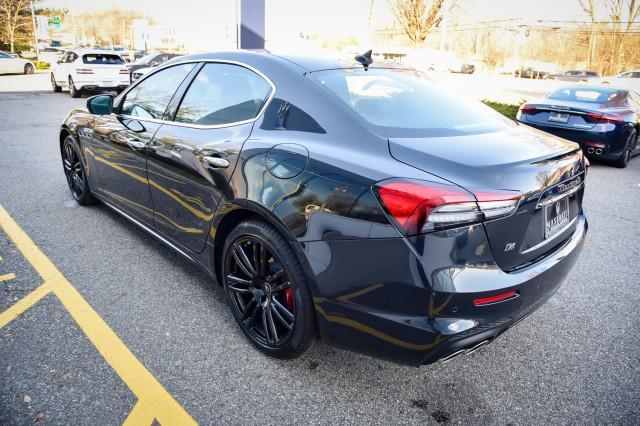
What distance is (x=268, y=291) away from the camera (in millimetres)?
2328

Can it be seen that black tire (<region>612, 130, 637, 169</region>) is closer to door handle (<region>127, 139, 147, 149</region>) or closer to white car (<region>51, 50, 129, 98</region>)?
door handle (<region>127, 139, 147, 149</region>)

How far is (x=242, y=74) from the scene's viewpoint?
2672 mm

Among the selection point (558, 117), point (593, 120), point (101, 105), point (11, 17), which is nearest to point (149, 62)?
point (558, 117)

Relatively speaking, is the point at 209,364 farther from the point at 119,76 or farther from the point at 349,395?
the point at 119,76

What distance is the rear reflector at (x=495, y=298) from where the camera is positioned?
1.78 metres

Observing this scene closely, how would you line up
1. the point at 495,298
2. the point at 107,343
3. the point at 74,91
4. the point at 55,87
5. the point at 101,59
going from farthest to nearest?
the point at 55,87, the point at 101,59, the point at 74,91, the point at 107,343, the point at 495,298

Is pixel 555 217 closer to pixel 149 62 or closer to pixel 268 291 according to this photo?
pixel 268 291

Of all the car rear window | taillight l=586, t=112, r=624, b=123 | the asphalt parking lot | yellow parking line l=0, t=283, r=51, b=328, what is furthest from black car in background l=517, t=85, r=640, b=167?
the car rear window

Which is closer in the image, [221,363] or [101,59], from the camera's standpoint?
[221,363]

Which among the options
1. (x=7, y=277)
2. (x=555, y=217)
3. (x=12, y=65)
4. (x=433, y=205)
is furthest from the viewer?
(x=12, y=65)

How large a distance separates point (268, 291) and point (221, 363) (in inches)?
18.0

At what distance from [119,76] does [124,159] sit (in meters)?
13.9

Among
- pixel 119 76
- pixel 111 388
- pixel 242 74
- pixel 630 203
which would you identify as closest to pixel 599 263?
pixel 630 203

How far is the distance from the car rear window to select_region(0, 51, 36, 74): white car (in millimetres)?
14113
